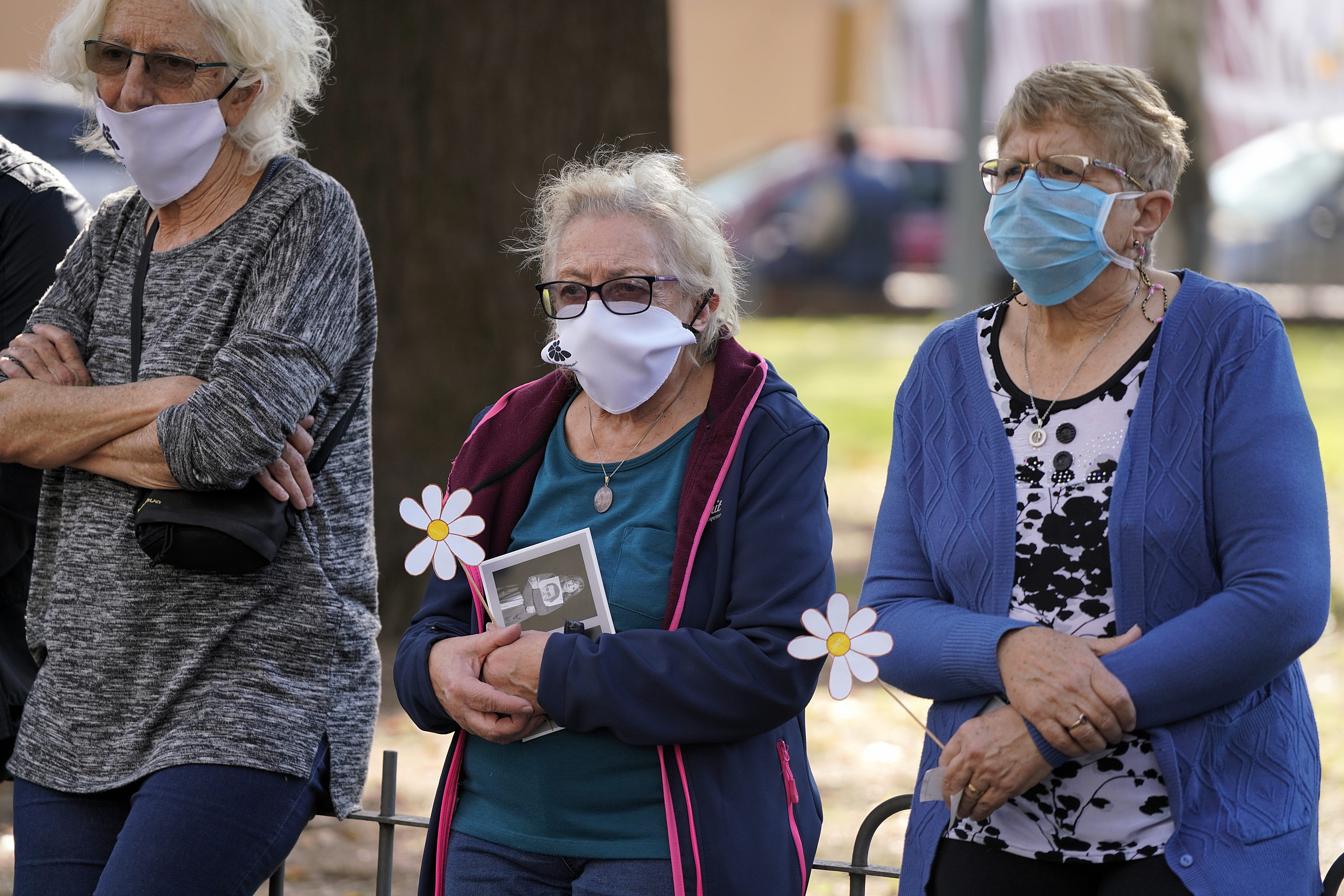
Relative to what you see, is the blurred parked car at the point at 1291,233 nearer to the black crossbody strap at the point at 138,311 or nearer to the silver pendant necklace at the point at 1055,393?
the silver pendant necklace at the point at 1055,393

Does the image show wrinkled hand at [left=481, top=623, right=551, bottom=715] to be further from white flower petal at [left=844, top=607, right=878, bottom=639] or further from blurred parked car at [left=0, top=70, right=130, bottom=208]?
blurred parked car at [left=0, top=70, right=130, bottom=208]

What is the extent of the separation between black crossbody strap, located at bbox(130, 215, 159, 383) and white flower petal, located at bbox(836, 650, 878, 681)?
1428mm

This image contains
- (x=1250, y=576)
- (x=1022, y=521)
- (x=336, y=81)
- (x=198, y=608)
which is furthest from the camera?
(x=336, y=81)

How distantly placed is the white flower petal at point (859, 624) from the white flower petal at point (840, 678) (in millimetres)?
43

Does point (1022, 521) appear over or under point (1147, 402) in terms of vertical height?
under

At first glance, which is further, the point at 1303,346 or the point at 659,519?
the point at 1303,346

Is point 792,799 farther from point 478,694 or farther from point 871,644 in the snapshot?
point 478,694

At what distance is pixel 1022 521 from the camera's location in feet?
8.57

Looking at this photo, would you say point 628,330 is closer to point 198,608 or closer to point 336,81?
point 198,608

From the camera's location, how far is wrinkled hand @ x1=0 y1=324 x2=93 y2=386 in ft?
9.48

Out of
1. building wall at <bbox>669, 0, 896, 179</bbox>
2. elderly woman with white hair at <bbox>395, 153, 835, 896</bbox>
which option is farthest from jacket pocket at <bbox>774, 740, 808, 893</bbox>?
building wall at <bbox>669, 0, 896, 179</bbox>

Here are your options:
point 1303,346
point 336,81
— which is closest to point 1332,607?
point 336,81

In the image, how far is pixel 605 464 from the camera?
9.29 feet

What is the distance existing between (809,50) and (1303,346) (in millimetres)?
15593
